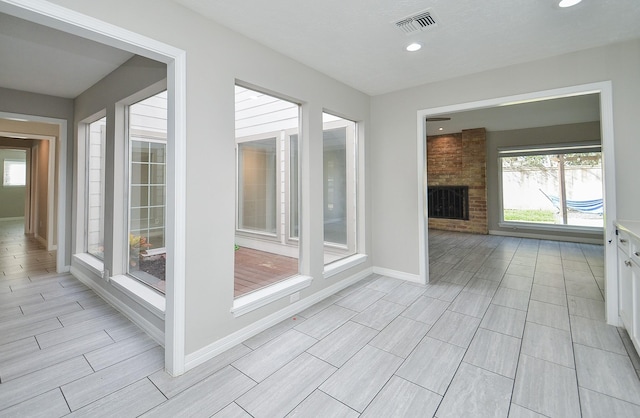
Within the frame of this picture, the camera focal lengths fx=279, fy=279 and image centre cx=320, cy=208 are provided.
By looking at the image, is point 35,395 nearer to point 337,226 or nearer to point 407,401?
point 407,401

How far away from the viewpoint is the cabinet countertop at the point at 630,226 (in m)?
1.97

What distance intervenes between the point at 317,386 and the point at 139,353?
1.46 metres

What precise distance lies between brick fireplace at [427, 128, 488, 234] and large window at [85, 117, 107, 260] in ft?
26.1

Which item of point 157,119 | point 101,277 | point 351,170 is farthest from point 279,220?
point 101,277

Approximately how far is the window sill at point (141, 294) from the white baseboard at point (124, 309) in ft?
Result: 0.47

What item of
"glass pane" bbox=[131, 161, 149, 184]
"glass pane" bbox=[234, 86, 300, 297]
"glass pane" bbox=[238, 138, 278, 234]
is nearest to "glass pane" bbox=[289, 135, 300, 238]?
"glass pane" bbox=[234, 86, 300, 297]

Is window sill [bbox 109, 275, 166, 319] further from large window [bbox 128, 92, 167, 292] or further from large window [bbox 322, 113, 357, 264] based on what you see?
large window [bbox 322, 113, 357, 264]

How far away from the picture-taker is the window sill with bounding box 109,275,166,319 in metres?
2.39

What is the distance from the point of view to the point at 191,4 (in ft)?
6.38

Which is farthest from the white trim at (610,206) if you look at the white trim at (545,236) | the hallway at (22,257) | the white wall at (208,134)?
the hallway at (22,257)

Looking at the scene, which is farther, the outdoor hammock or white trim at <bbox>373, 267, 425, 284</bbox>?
the outdoor hammock

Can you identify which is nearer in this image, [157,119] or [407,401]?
[407,401]

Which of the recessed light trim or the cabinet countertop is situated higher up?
the recessed light trim

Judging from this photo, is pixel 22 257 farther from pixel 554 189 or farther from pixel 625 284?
pixel 554 189
